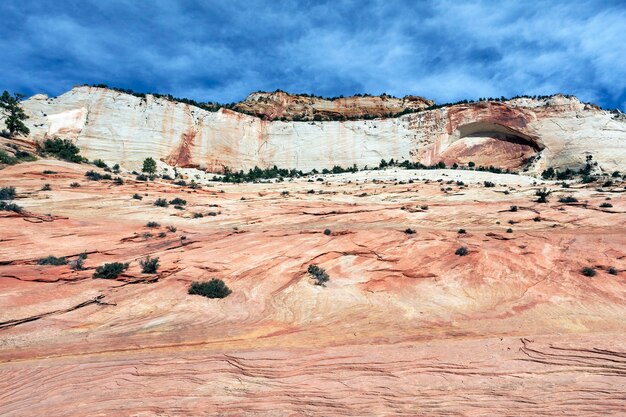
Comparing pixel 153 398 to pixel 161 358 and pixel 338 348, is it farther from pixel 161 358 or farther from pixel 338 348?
pixel 338 348

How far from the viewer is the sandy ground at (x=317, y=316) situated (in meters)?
7.16

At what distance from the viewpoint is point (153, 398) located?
23.4 ft

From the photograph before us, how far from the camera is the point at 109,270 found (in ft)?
39.7

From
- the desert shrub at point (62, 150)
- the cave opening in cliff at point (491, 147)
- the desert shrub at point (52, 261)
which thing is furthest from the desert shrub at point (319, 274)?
the cave opening in cliff at point (491, 147)

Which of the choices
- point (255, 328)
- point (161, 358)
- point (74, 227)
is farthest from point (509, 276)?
point (74, 227)

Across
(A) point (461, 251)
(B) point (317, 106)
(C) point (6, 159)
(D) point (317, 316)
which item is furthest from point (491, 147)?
(C) point (6, 159)

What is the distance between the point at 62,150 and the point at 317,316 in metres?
39.1

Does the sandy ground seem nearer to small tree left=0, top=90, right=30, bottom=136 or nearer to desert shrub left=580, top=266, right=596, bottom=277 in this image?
desert shrub left=580, top=266, right=596, bottom=277

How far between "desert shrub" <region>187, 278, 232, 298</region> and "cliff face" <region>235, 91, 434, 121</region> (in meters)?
60.3

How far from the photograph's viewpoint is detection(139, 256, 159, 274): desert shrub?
12.6 m

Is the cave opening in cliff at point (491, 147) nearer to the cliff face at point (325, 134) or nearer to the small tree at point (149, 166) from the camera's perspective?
the cliff face at point (325, 134)

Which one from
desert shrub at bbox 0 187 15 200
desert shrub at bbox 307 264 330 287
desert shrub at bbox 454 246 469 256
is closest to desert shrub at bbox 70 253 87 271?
desert shrub at bbox 307 264 330 287

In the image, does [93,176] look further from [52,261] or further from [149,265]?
[149,265]

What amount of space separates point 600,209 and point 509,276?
33.6ft
